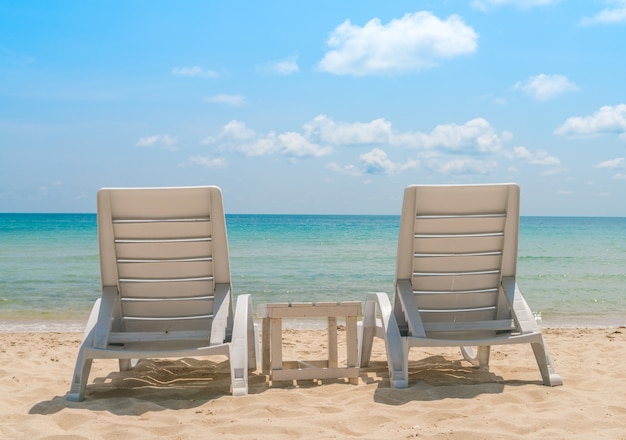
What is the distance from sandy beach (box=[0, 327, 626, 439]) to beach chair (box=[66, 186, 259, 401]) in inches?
13.1

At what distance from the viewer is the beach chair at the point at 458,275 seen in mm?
4516

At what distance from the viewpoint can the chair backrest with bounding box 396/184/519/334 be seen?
4551mm

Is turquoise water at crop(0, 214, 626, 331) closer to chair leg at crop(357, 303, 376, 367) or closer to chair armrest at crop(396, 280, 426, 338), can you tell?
chair leg at crop(357, 303, 376, 367)

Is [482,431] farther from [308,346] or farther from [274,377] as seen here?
[308,346]

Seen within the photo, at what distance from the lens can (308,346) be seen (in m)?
6.94

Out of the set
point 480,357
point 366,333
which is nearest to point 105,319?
point 366,333

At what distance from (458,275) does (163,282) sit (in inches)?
84.8

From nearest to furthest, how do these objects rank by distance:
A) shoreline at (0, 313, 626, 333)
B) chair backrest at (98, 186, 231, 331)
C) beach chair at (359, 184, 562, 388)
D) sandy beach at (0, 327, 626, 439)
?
sandy beach at (0, 327, 626, 439) < chair backrest at (98, 186, 231, 331) < beach chair at (359, 184, 562, 388) < shoreline at (0, 313, 626, 333)

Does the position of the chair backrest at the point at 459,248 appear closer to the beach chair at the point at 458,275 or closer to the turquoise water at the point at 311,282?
the beach chair at the point at 458,275

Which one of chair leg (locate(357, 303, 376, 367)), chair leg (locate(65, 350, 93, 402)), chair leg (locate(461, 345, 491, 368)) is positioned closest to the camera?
chair leg (locate(65, 350, 93, 402))

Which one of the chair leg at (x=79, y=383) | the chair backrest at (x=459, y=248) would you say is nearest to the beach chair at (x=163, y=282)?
the chair leg at (x=79, y=383)

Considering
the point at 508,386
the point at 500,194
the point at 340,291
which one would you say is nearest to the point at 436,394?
the point at 508,386

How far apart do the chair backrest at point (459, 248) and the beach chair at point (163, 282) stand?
4.30ft

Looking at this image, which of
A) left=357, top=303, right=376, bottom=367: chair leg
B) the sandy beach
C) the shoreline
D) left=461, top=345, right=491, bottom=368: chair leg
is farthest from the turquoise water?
left=357, top=303, right=376, bottom=367: chair leg
